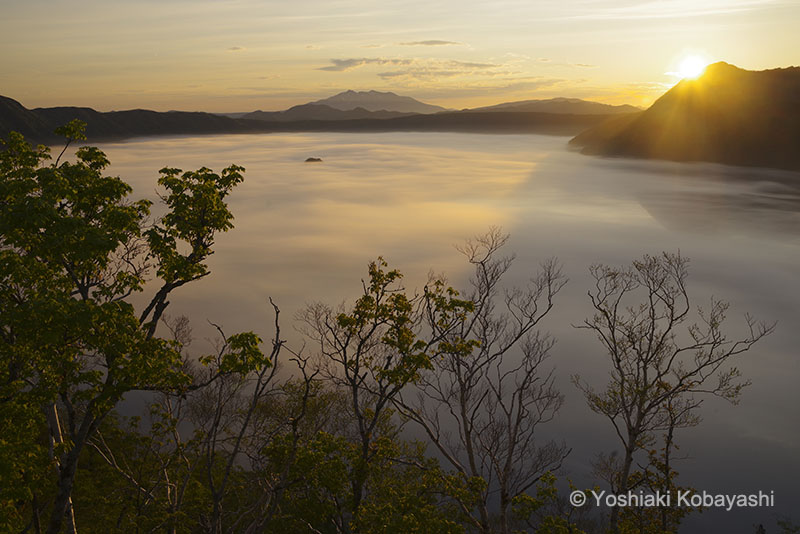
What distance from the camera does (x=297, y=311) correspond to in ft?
403

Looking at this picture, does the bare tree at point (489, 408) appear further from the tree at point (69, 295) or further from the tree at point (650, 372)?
the tree at point (69, 295)

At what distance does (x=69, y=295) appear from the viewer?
16672mm

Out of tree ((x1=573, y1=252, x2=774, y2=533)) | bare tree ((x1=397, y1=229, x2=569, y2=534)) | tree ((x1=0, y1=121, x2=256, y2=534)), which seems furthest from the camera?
tree ((x1=573, y1=252, x2=774, y2=533))

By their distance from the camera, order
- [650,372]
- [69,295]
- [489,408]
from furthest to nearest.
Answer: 1. [650,372]
2. [489,408]
3. [69,295]

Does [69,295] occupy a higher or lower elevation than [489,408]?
higher

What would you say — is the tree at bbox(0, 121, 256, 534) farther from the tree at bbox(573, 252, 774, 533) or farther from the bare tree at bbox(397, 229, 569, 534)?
the tree at bbox(573, 252, 774, 533)

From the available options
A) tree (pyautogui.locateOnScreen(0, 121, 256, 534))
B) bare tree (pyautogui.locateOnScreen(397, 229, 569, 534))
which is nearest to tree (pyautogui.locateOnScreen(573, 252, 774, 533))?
bare tree (pyautogui.locateOnScreen(397, 229, 569, 534))

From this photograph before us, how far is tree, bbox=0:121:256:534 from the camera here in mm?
14234

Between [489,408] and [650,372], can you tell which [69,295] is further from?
[650,372]

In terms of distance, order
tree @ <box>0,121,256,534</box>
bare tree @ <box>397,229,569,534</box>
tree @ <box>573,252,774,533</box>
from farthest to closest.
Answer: tree @ <box>573,252,774,533</box> → bare tree @ <box>397,229,569,534</box> → tree @ <box>0,121,256,534</box>

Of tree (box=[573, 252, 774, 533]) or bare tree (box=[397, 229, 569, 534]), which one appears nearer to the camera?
bare tree (box=[397, 229, 569, 534])

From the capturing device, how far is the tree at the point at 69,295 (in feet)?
46.7

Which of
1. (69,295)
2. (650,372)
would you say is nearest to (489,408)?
(69,295)

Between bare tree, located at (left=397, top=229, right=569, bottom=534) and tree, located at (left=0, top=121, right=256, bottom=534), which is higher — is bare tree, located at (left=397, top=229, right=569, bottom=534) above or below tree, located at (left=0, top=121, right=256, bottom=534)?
below
